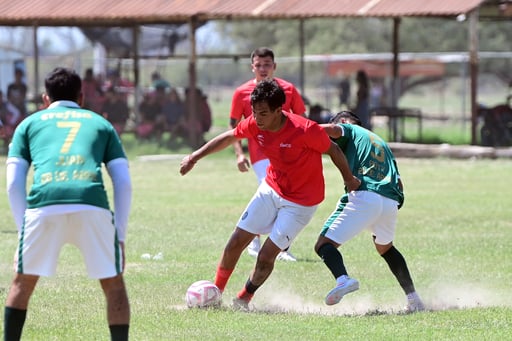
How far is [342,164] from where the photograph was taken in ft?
27.4

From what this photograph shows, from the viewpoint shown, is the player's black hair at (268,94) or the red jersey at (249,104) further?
the red jersey at (249,104)

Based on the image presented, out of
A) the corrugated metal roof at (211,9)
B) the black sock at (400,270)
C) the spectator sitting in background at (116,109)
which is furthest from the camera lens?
the spectator sitting in background at (116,109)

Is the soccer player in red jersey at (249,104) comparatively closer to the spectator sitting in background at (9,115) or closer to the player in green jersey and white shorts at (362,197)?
the player in green jersey and white shorts at (362,197)

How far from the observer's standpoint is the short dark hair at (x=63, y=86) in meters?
6.54

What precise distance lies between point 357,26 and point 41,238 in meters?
54.8

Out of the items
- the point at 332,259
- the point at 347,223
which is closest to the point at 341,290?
the point at 332,259

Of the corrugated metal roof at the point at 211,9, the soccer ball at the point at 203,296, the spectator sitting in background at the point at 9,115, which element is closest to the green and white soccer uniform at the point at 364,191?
the soccer ball at the point at 203,296

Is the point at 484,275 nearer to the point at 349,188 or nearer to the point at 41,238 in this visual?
the point at 349,188

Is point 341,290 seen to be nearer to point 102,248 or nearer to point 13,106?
point 102,248

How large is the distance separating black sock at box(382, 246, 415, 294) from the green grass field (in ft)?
0.78

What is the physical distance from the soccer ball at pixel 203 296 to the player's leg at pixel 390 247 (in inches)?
52.8

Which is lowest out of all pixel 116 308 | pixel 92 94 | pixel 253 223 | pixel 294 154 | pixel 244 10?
pixel 116 308

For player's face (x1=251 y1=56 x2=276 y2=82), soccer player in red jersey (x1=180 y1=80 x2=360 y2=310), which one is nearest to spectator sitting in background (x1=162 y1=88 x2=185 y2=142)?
player's face (x1=251 y1=56 x2=276 y2=82)

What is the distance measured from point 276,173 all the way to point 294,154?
0.37 m
